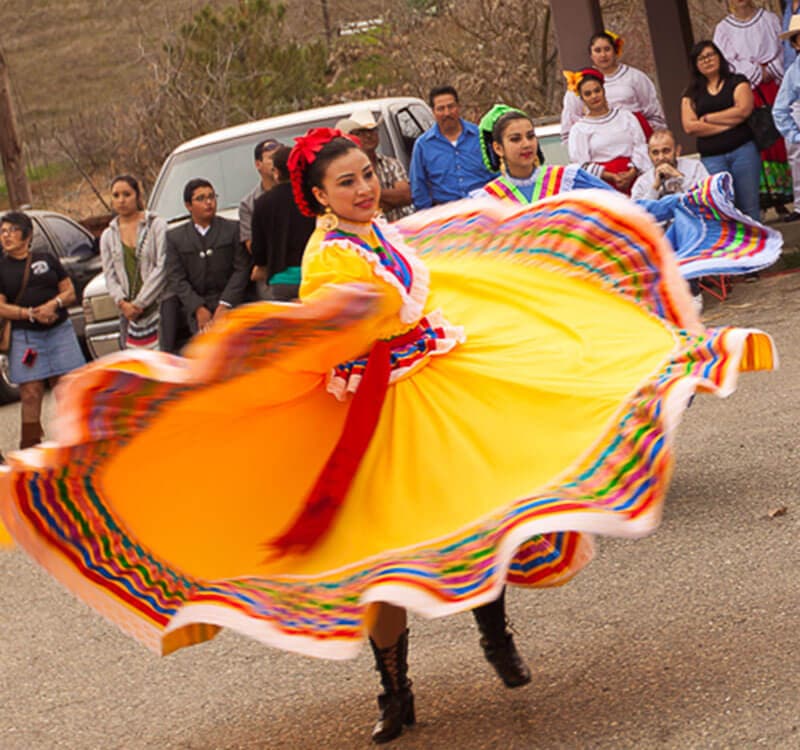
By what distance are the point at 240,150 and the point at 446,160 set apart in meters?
1.90

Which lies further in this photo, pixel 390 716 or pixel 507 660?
pixel 507 660

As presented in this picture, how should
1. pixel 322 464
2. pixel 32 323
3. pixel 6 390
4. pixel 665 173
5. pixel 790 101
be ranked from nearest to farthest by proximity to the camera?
pixel 322 464 < pixel 665 173 < pixel 32 323 < pixel 790 101 < pixel 6 390

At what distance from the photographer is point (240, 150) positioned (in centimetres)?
1151

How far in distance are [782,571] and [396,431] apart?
1543mm

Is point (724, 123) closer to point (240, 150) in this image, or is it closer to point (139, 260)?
point (240, 150)

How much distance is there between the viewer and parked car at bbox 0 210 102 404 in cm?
1499

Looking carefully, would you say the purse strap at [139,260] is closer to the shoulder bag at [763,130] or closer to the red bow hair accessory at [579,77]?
the red bow hair accessory at [579,77]

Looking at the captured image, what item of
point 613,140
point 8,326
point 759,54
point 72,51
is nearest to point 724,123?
point 613,140

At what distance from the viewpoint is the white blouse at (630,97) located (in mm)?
11648

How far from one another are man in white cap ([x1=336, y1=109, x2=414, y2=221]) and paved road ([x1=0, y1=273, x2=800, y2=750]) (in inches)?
103

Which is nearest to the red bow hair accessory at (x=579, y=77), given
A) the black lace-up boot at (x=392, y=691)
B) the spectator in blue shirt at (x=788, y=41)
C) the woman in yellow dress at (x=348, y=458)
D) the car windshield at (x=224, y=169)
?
the car windshield at (x=224, y=169)

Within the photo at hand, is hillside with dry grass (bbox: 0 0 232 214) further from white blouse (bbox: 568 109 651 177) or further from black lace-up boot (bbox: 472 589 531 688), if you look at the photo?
black lace-up boot (bbox: 472 589 531 688)

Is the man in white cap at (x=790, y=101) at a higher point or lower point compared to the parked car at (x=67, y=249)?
higher

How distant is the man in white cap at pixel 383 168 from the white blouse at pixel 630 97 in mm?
2150
